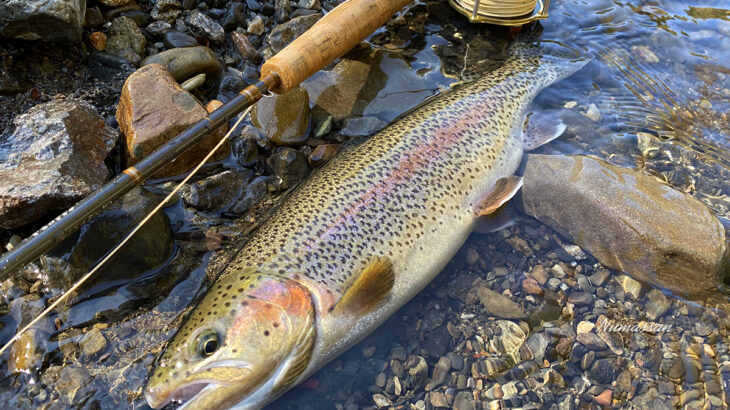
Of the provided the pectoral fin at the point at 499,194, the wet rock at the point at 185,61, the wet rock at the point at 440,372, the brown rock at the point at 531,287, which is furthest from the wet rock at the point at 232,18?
the wet rock at the point at 440,372

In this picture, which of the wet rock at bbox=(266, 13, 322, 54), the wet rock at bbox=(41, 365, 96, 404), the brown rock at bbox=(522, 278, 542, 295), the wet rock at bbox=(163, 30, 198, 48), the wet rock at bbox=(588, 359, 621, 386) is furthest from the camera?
the wet rock at bbox=(266, 13, 322, 54)

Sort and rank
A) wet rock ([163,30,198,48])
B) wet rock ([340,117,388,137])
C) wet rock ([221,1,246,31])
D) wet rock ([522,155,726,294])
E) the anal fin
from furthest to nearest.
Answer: wet rock ([221,1,246,31])
wet rock ([163,30,198,48])
wet rock ([340,117,388,137])
the anal fin
wet rock ([522,155,726,294])

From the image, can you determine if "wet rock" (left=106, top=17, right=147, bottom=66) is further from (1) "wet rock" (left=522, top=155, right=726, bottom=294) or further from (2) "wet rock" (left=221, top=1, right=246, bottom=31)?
(1) "wet rock" (left=522, top=155, right=726, bottom=294)

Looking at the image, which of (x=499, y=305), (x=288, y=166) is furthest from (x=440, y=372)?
(x=288, y=166)

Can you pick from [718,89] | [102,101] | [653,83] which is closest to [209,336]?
[102,101]

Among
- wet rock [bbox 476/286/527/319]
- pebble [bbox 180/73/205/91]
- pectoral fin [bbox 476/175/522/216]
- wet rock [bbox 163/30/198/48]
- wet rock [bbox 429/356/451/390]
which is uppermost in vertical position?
wet rock [bbox 163/30/198/48]

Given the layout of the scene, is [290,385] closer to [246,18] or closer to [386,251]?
[386,251]

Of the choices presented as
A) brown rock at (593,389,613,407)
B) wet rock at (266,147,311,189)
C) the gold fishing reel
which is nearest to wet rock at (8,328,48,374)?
wet rock at (266,147,311,189)
